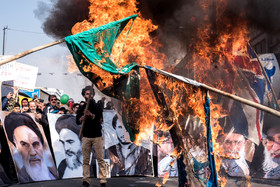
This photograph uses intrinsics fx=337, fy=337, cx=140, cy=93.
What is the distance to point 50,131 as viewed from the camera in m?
8.81

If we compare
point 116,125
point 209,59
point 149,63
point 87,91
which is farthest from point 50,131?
point 209,59

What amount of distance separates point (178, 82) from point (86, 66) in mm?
1449

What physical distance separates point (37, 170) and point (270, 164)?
5.77m

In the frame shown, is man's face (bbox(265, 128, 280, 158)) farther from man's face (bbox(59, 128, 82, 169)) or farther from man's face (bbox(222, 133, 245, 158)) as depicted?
man's face (bbox(59, 128, 82, 169))

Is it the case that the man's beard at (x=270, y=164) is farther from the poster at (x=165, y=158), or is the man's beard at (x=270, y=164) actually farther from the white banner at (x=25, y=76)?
the white banner at (x=25, y=76)

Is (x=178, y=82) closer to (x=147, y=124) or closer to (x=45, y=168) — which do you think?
(x=147, y=124)

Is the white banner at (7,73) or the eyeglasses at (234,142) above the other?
the white banner at (7,73)

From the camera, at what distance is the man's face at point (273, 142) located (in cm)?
856

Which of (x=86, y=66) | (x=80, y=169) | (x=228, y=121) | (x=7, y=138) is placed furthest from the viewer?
(x=228, y=121)

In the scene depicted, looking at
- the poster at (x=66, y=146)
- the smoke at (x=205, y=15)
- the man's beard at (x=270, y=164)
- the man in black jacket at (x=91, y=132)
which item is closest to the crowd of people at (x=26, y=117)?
the man in black jacket at (x=91, y=132)

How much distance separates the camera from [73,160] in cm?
873

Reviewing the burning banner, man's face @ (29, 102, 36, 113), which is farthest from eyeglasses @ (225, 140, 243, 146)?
man's face @ (29, 102, 36, 113)

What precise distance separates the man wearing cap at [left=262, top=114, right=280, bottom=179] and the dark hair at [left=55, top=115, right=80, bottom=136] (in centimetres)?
495

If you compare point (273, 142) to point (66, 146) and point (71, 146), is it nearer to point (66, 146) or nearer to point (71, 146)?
point (71, 146)
